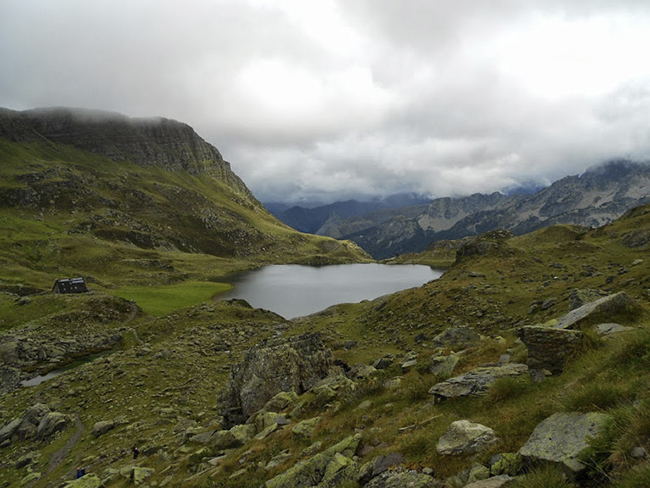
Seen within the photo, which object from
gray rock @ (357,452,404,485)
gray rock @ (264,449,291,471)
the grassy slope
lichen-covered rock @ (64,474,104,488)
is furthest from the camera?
lichen-covered rock @ (64,474,104,488)

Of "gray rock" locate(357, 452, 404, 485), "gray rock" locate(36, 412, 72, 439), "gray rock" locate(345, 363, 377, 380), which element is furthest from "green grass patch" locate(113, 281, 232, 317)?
"gray rock" locate(357, 452, 404, 485)

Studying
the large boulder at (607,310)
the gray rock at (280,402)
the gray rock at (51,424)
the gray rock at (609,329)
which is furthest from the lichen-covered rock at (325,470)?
the gray rock at (51,424)

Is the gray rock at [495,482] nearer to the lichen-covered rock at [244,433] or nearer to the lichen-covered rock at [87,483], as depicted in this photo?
the lichen-covered rock at [244,433]

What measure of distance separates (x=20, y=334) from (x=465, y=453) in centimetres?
6919

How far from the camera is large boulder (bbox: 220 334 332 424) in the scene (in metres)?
23.9

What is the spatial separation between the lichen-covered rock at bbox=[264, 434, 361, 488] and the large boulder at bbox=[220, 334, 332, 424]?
13.0m

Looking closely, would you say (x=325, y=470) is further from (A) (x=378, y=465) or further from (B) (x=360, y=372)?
(B) (x=360, y=372)

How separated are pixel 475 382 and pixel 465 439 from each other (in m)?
3.86

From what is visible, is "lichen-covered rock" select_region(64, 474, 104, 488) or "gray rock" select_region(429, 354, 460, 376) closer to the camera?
"gray rock" select_region(429, 354, 460, 376)

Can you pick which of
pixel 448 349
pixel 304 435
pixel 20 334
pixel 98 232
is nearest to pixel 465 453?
pixel 304 435

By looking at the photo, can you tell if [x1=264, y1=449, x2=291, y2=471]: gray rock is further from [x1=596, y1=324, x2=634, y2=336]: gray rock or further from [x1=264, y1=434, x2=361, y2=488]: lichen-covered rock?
[x1=596, y1=324, x2=634, y2=336]: gray rock

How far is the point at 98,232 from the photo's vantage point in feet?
653

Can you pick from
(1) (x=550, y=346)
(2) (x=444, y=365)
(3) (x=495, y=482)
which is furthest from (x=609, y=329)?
(3) (x=495, y=482)

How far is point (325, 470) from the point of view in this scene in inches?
421
